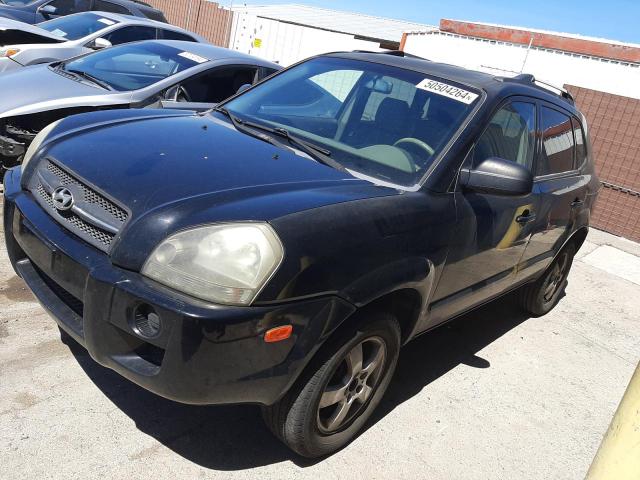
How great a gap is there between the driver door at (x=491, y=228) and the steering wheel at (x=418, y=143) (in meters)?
0.21

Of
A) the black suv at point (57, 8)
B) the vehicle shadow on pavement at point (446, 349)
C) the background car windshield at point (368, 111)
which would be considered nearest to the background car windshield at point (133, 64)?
the background car windshield at point (368, 111)

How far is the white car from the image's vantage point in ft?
22.9

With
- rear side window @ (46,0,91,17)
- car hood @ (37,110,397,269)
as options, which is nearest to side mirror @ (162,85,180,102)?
car hood @ (37,110,397,269)

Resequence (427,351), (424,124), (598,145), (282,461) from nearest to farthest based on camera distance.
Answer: (282,461)
(424,124)
(427,351)
(598,145)

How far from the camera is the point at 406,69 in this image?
3596mm

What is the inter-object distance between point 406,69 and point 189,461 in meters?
2.40

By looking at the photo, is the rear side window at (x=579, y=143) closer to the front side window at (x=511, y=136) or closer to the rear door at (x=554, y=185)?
the rear door at (x=554, y=185)

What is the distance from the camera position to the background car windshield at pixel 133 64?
585cm

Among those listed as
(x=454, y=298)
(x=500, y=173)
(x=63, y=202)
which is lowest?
(x=454, y=298)

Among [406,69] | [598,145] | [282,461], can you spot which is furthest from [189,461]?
[598,145]

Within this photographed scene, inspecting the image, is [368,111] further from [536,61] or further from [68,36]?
[536,61]

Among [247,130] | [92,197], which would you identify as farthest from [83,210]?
[247,130]

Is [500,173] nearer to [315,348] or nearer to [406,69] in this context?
[406,69]

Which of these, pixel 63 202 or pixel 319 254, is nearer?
pixel 319 254
